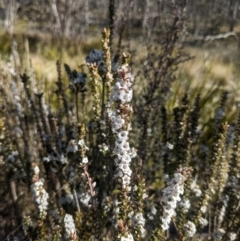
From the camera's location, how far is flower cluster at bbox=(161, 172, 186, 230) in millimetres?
1588


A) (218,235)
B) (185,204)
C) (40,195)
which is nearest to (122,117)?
(40,195)

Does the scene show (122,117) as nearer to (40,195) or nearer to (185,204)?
(40,195)

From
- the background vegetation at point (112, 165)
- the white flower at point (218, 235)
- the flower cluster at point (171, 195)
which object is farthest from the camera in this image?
the white flower at point (218, 235)

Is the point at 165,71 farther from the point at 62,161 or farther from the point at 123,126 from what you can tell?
the point at 123,126

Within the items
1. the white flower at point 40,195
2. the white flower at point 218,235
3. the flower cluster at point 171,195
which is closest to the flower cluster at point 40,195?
the white flower at point 40,195

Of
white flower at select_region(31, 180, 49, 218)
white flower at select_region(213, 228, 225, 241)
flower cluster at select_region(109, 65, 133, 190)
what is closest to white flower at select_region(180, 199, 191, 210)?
white flower at select_region(213, 228, 225, 241)

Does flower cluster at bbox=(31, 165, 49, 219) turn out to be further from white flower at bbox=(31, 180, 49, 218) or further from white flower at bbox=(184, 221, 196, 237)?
white flower at bbox=(184, 221, 196, 237)

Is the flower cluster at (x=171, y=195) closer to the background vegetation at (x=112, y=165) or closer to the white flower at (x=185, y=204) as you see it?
the background vegetation at (x=112, y=165)

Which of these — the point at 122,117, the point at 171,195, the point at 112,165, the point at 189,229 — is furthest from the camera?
the point at 112,165

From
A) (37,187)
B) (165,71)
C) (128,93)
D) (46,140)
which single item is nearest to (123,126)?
(128,93)

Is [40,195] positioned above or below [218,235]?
above

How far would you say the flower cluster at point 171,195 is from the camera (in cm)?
159

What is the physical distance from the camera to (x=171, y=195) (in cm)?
164

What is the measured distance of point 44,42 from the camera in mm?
10562
